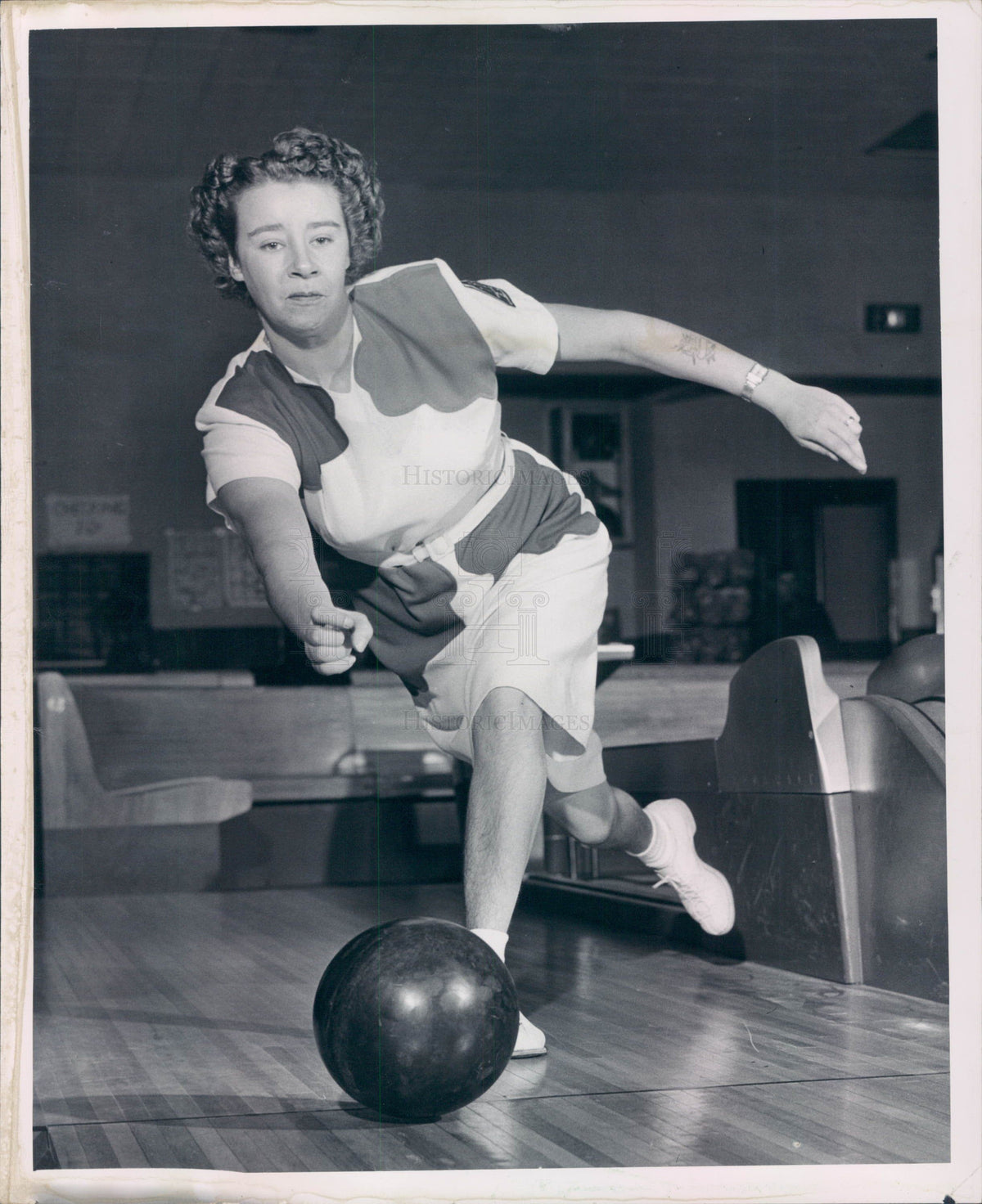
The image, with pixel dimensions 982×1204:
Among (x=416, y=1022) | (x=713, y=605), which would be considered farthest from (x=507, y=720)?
(x=713, y=605)

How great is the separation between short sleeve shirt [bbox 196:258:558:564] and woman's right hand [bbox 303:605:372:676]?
48 cm

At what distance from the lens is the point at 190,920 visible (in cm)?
554

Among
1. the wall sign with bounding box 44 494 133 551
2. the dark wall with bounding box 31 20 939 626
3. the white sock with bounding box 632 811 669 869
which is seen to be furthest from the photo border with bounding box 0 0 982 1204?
the wall sign with bounding box 44 494 133 551

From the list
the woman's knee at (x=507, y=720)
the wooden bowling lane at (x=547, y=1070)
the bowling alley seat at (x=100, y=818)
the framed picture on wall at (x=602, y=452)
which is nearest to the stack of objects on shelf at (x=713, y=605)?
the framed picture on wall at (x=602, y=452)

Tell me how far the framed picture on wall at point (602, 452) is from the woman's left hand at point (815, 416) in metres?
4.15

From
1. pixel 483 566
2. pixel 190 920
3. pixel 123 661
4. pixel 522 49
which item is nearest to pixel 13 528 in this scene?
pixel 483 566

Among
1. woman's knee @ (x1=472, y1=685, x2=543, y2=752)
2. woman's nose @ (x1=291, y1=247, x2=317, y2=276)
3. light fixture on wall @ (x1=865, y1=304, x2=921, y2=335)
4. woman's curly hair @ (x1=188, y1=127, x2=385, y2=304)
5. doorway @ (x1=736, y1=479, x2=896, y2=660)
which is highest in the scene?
light fixture on wall @ (x1=865, y1=304, x2=921, y2=335)

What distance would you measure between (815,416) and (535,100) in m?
3.04

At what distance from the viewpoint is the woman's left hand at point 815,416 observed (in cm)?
348

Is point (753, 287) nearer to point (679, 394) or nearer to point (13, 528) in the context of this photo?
point (679, 394)

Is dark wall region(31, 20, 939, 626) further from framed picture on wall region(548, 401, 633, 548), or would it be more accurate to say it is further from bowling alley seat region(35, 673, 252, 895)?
bowling alley seat region(35, 673, 252, 895)

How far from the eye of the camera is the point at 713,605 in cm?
769

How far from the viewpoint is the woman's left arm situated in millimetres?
3494

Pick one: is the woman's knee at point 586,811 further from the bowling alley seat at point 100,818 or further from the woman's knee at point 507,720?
the bowling alley seat at point 100,818
